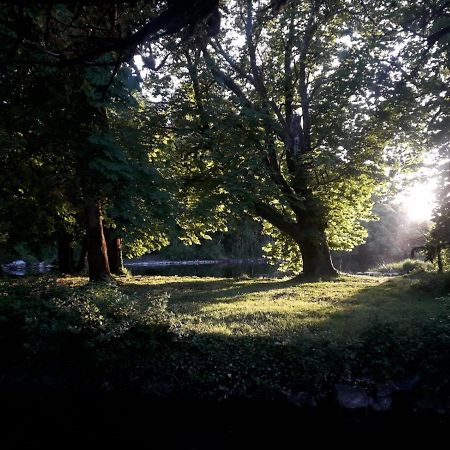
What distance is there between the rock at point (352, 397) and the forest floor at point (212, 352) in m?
0.02

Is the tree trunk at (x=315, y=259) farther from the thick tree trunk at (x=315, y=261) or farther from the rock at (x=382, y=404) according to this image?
the rock at (x=382, y=404)

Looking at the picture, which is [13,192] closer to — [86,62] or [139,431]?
[139,431]

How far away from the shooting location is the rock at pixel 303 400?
7480 millimetres

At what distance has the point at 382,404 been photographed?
7371 mm

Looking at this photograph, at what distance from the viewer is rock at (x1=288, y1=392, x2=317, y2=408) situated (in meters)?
7.48

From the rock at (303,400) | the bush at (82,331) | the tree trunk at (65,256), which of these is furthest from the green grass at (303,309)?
the tree trunk at (65,256)

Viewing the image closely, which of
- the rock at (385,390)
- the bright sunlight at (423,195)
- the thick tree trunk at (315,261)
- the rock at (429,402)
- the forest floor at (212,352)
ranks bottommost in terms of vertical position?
the rock at (429,402)

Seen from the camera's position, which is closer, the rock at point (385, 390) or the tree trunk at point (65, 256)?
the rock at point (385, 390)

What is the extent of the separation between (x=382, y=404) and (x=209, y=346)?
127 inches

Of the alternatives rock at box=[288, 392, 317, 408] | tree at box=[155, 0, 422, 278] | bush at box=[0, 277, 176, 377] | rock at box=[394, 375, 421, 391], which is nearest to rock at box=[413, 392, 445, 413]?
rock at box=[394, 375, 421, 391]

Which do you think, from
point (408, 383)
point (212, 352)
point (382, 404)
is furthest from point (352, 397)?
point (212, 352)

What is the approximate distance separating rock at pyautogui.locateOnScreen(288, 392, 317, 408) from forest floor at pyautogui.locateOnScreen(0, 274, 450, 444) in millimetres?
17

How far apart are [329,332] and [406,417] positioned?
6.56 ft

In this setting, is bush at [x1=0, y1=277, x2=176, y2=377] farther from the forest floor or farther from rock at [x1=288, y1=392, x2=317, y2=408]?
rock at [x1=288, y1=392, x2=317, y2=408]
